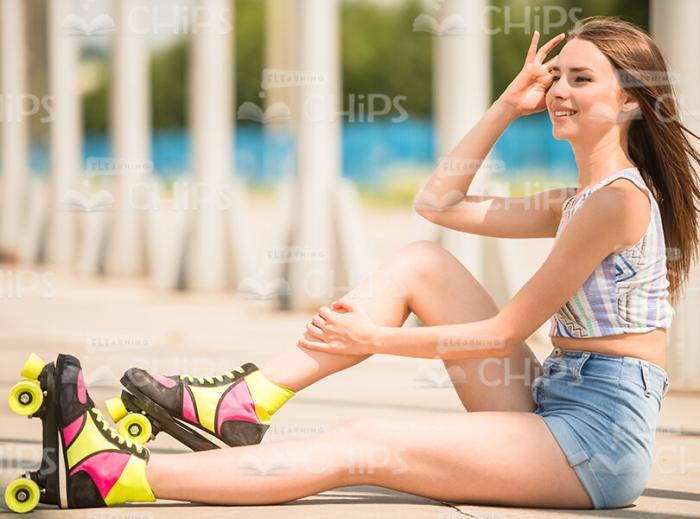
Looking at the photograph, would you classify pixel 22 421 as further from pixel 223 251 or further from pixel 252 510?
pixel 223 251

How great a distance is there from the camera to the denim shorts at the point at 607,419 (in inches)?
120

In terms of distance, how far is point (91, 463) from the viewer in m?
3.02

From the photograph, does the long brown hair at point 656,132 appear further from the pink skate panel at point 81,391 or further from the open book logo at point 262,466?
the pink skate panel at point 81,391

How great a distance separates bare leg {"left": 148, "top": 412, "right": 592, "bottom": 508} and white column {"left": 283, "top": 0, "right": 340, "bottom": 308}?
6342 millimetres

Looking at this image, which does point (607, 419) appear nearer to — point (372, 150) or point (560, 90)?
point (560, 90)

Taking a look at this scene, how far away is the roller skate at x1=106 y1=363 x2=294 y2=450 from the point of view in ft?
10.7

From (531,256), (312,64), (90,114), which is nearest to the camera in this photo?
(531,256)

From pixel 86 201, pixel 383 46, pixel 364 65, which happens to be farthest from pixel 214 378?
pixel 364 65

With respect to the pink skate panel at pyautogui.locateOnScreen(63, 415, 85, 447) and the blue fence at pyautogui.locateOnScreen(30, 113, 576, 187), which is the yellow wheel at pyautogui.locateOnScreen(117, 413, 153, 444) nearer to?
the pink skate panel at pyautogui.locateOnScreen(63, 415, 85, 447)

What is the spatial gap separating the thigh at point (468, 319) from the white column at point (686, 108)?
7.47 feet

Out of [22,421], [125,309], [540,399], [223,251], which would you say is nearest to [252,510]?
[540,399]

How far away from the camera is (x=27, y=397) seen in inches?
119

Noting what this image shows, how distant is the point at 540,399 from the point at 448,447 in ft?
1.07

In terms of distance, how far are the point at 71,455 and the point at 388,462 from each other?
79 centimetres
